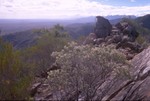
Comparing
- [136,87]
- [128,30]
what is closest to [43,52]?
[128,30]

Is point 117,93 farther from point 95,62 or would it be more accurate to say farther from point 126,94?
point 95,62

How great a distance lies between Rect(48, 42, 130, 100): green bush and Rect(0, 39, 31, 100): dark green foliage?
2.28m

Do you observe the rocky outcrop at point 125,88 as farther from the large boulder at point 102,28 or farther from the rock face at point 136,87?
the large boulder at point 102,28

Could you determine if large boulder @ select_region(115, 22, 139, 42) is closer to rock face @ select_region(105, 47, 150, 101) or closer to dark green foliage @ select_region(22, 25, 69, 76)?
dark green foliage @ select_region(22, 25, 69, 76)

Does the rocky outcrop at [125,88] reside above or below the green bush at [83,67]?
below

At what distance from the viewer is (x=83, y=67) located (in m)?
19.2

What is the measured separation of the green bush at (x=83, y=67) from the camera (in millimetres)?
18969

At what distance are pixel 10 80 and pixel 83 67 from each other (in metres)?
5.85

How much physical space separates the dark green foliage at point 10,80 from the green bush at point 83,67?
228cm

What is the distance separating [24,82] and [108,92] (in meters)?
5.94

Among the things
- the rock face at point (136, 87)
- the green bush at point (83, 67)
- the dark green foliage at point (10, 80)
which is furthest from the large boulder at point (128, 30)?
the green bush at point (83, 67)

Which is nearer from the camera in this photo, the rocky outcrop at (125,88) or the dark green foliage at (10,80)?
the rocky outcrop at (125,88)

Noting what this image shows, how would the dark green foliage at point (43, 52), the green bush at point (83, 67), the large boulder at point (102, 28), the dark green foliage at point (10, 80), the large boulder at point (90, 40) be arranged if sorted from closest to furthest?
the green bush at point (83, 67) < the dark green foliage at point (10, 80) < the large boulder at point (90, 40) < the dark green foliage at point (43, 52) < the large boulder at point (102, 28)

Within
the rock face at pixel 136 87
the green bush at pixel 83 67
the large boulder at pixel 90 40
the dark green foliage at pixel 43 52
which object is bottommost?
the dark green foliage at pixel 43 52
